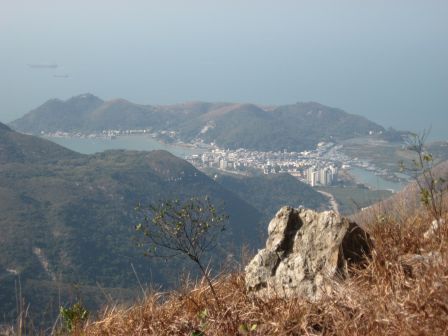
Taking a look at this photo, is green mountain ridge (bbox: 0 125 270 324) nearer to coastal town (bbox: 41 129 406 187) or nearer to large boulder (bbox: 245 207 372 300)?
coastal town (bbox: 41 129 406 187)

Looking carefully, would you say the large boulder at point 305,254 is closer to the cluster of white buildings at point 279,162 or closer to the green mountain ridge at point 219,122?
the cluster of white buildings at point 279,162

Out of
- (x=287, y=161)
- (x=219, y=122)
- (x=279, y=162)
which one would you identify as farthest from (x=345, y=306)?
(x=219, y=122)

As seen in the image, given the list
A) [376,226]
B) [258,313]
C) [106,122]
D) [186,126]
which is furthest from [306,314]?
[106,122]

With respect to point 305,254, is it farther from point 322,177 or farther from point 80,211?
point 322,177

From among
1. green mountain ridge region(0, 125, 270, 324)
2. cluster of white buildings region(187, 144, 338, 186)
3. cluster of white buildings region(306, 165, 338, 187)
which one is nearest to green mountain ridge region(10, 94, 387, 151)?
cluster of white buildings region(187, 144, 338, 186)

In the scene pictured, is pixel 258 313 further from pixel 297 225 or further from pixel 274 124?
pixel 274 124

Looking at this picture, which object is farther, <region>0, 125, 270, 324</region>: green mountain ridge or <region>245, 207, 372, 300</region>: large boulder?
<region>0, 125, 270, 324</region>: green mountain ridge
